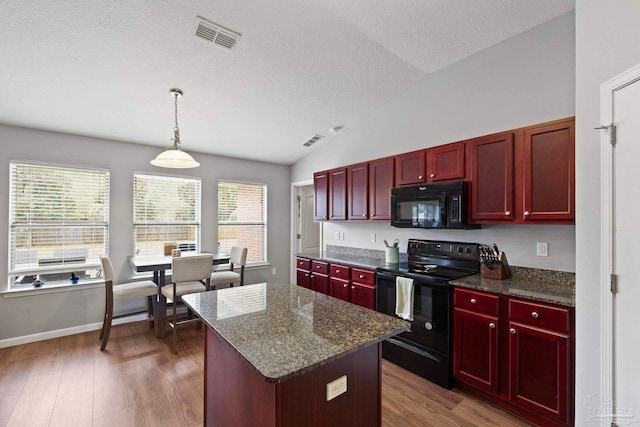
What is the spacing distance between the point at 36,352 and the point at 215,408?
2907 millimetres

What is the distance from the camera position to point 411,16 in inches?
91.5

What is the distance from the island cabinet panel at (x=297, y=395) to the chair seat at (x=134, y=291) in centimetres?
235

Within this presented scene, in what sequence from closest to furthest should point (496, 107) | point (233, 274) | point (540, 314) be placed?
point (540, 314) → point (496, 107) → point (233, 274)

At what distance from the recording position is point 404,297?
8.85 feet

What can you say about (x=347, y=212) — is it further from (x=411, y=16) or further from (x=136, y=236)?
(x=136, y=236)

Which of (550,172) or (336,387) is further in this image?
(550,172)

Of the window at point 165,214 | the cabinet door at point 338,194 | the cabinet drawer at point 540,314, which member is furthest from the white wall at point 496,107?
the window at point 165,214

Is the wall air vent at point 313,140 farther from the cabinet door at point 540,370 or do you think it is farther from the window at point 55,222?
the cabinet door at point 540,370

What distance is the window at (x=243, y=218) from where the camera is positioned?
4.82 meters

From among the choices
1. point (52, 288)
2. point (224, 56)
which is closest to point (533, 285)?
point (224, 56)

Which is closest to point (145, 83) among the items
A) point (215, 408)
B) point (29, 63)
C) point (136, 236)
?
point (29, 63)
